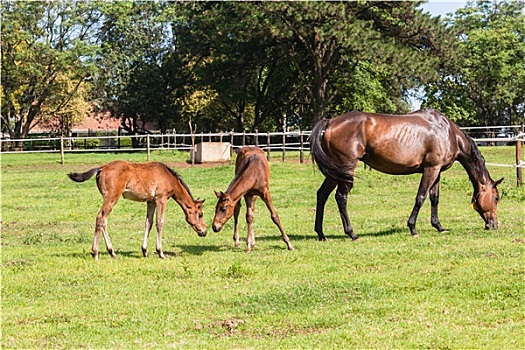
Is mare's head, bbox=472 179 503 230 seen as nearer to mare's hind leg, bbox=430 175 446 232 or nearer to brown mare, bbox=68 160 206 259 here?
mare's hind leg, bbox=430 175 446 232

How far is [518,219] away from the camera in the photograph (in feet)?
44.2

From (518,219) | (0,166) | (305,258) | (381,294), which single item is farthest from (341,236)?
(0,166)

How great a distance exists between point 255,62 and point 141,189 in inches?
1261

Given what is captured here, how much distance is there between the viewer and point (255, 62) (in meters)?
41.5

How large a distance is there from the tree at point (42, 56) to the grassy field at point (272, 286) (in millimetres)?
35509

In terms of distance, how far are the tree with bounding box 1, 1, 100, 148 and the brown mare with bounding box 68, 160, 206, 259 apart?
36.9 metres

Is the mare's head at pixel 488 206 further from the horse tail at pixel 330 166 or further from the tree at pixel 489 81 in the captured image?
the tree at pixel 489 81

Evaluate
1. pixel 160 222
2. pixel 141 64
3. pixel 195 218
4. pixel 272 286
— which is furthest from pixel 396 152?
pixel 141 64

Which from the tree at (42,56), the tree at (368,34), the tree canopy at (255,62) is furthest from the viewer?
the tree at (42,56)

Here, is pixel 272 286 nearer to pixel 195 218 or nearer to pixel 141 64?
pixel 195 218

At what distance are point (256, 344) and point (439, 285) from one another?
9.03 ft

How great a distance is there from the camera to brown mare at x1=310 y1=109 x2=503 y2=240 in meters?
11.8

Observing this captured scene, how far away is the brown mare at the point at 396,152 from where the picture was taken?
11844 mm

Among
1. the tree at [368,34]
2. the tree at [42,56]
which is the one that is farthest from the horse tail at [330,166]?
the tree at [42,56]
